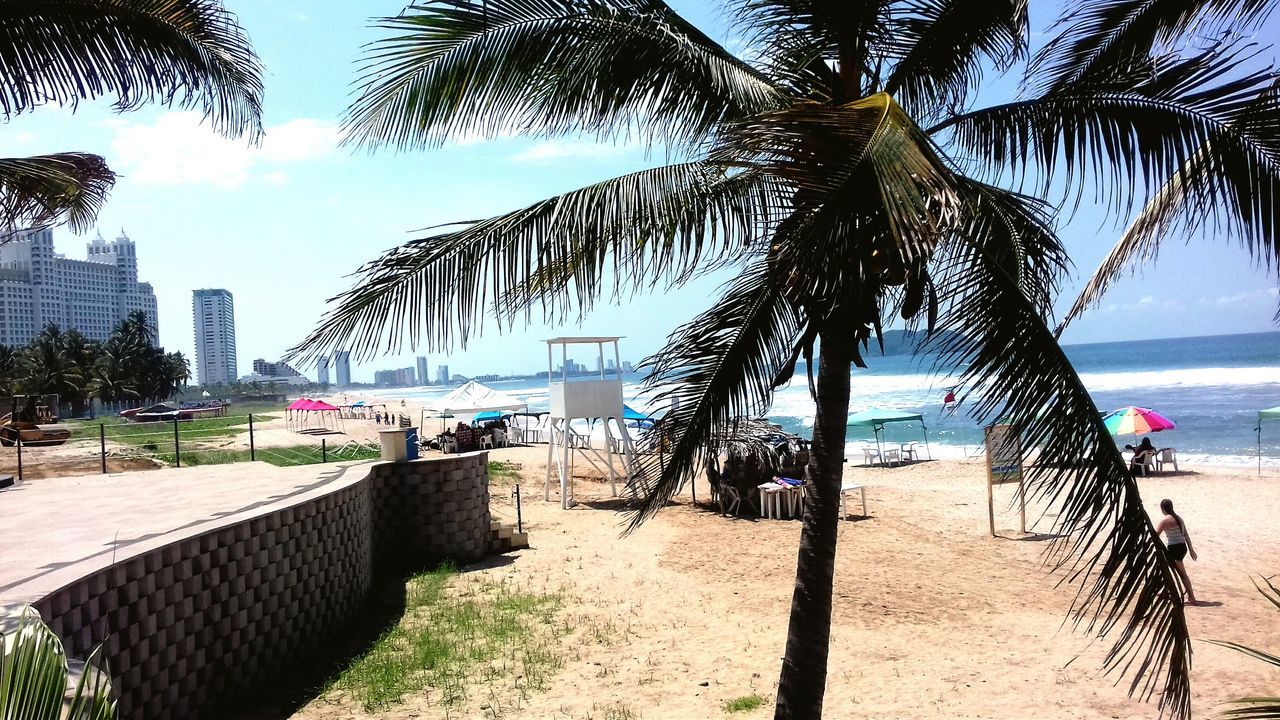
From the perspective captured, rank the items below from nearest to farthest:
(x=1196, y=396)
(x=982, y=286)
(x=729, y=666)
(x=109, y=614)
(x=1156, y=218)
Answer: (x=982, y=286)
(x=109, y=614)
(x=1156, y=218)
(x=729, y=666)
(x=1196, y=396)

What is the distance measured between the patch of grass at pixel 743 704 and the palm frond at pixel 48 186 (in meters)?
6.29

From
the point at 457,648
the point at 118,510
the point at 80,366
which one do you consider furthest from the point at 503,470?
the point at 80,366

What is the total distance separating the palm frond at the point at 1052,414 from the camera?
10.6 feet

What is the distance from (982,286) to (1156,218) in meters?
3.20

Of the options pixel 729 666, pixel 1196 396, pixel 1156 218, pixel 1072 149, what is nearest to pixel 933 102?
pixel 1072 149

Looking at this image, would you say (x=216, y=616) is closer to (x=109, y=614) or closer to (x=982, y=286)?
(x=109, y=614)

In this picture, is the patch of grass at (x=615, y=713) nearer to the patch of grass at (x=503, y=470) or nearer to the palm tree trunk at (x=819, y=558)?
the palm tree trunk at (x=819, y=558)

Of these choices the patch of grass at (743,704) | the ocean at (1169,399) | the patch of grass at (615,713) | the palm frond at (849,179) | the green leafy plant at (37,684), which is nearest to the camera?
the green leafy plant at (37,684)

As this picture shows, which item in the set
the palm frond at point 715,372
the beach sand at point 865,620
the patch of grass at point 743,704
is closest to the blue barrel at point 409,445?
the beach sand at point 865,620

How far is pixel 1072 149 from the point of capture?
447cm

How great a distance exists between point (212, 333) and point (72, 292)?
76.4 metres

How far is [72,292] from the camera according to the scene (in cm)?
11438

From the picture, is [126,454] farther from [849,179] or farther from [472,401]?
[849,179]

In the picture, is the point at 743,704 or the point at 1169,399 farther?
the point at 1169,399
